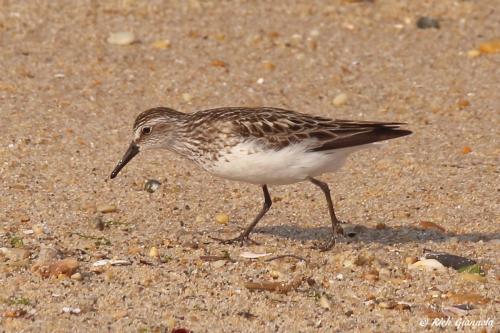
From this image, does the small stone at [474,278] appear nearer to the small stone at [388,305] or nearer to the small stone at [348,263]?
the small stone at [388,305]

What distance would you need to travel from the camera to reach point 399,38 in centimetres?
1424

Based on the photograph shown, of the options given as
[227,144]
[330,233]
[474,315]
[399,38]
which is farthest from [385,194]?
Answer: [399,38]

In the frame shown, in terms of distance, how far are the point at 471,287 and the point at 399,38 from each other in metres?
7.28

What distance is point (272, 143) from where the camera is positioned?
8.16m

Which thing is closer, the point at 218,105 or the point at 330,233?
the point at 330,233

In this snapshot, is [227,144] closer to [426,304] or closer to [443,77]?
[426,304]

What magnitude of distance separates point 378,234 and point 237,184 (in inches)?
75.1

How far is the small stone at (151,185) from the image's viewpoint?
32.1 feet

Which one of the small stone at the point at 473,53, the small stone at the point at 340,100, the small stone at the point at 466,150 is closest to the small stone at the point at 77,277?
the small stone at the point at 466,150

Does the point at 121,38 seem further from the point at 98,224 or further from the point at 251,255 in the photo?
the point at 251,255

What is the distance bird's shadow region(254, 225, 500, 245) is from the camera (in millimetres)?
8695

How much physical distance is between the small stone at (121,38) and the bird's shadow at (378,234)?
5200mm

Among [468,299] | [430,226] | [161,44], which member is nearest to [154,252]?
[468,299]

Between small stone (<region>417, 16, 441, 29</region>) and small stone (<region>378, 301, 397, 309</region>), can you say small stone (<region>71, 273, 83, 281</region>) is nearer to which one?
small stone (<region>378, 301, 397, 309</region>)
